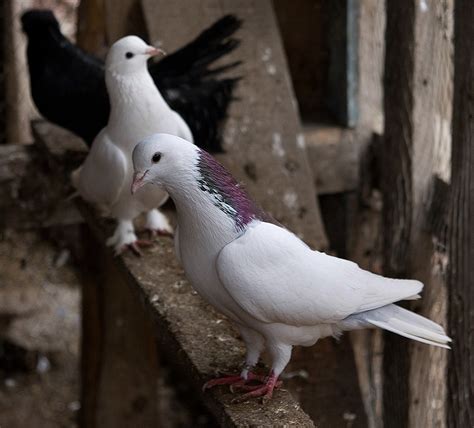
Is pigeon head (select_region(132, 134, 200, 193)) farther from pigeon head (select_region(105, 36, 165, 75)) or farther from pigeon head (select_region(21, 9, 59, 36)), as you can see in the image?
pigeon head (select_region(21, 9, 59, 36))

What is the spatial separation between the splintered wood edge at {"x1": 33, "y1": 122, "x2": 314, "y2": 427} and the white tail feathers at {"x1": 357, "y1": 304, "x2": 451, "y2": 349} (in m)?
0.28

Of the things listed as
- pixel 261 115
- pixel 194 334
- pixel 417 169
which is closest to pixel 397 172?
pixel 417 169

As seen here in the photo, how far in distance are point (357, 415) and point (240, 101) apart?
133 centimetres

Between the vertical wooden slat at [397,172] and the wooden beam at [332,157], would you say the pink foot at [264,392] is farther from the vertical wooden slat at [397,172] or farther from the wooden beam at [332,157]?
the wooden beam at [332,157]

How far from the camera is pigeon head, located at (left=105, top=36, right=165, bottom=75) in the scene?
2.97 metres

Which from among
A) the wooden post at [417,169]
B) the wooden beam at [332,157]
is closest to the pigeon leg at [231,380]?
the wooden post at [417,169]

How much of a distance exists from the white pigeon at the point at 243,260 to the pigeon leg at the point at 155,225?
1.00m

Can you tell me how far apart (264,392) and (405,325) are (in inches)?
14.6

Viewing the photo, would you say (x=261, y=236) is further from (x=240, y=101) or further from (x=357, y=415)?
(x=240, y=101)

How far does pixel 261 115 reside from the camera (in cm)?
399

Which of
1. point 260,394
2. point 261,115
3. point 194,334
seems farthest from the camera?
point 261,115

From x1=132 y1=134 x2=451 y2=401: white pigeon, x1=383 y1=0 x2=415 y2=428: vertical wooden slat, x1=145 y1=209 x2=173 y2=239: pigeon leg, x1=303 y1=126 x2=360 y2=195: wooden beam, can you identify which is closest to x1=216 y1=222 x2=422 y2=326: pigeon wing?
x1=132 y1=134 x2=451 y2=401: white pigeon

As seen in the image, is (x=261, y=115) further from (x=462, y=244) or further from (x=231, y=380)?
(x=231, y=380)

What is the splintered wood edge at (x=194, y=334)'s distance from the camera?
2.29 m
